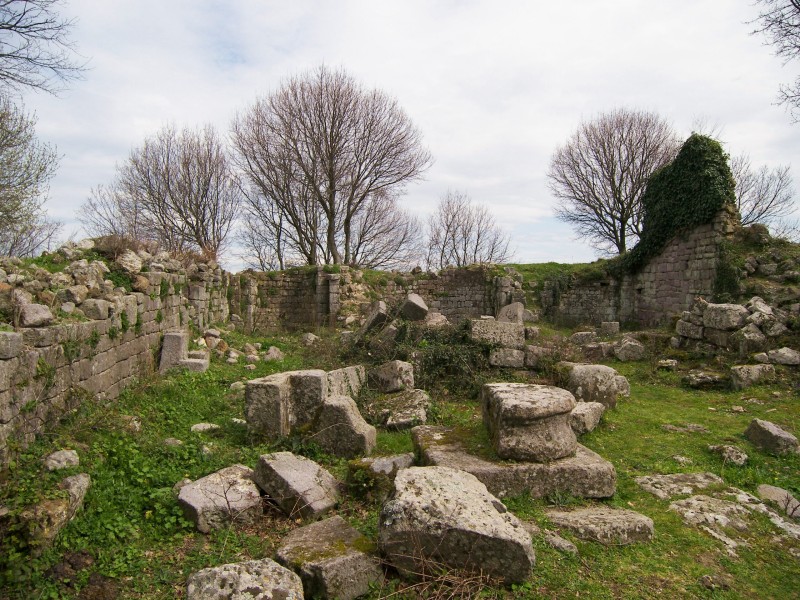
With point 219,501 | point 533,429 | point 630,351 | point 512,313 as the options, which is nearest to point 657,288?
point 512,313

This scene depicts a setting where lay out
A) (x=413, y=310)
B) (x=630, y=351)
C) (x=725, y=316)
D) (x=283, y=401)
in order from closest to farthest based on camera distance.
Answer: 1. (x=283, y=401)
2. (x=725, y=316)
3. (x=630, y=351)
4. (x=413, y=310)

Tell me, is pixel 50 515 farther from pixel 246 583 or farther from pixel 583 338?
pixel 583 338

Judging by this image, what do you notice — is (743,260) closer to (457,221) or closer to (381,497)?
(381,497)

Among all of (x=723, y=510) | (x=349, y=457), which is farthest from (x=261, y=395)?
(x=723, y=510)

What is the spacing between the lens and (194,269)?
12.1 meters

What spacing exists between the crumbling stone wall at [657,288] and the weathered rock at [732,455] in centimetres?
1007

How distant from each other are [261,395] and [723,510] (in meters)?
4.62

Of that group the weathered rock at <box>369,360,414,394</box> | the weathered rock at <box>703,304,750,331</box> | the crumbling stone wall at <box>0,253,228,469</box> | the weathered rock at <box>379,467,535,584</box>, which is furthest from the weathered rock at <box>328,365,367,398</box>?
the weathered rock at <box>703,304,750,331</box>

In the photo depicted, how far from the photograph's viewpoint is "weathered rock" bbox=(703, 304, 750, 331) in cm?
1071

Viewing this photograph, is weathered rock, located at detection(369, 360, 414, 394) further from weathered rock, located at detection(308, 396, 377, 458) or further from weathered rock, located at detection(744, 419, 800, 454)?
weathered rock, located at detection(744, 419, 800, 454)

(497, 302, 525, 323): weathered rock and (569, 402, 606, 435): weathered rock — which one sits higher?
(497, 302, 525, 323): weathered rock

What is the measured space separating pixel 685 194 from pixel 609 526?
589 inches

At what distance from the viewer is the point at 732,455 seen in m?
5.53

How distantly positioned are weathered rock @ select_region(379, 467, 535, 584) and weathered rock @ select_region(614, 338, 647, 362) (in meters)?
9.09
